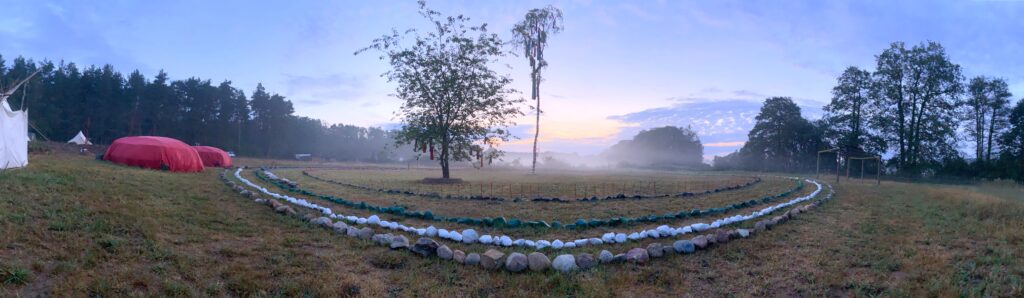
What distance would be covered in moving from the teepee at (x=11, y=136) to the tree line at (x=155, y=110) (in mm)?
32555

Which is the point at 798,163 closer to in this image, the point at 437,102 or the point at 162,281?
the point at 437,102

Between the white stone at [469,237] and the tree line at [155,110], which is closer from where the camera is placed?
the white stone at [469,237]

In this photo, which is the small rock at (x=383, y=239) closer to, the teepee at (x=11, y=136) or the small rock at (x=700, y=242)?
the small rock at (x=700, y=242)

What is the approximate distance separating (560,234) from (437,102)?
13937mm

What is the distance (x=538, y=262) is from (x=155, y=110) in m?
54.4

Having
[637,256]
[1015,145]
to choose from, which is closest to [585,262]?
[637,256]

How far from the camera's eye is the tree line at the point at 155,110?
45062 mm

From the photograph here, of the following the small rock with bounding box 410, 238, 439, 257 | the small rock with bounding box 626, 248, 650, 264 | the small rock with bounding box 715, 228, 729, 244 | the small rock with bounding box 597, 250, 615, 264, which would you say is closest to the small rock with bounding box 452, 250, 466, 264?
the small rock with bounding box 410, 238, 439, 257

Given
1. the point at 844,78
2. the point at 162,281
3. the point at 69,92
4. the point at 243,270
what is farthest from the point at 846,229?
the point at 69,92

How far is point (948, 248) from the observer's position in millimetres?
6590

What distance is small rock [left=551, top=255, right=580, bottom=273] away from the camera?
547 centimetres

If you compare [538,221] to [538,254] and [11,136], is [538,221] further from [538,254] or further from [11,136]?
[11,136]

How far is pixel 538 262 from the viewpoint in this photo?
18.1 feet

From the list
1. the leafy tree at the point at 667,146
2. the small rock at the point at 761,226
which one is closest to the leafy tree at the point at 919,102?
the leafy tree at the point at 667,146
